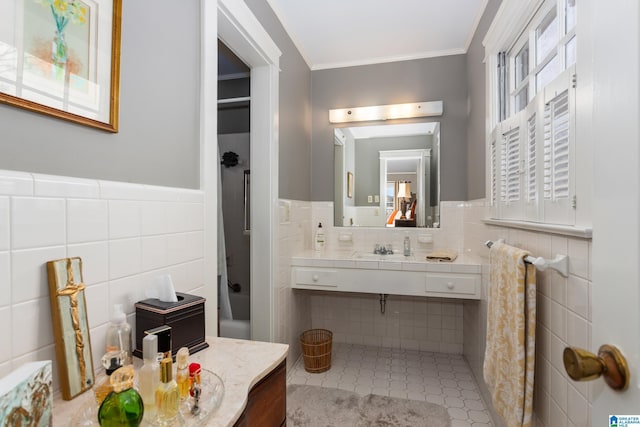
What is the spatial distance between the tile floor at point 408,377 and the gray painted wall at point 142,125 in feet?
5.81

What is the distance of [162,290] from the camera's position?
1.02 meters

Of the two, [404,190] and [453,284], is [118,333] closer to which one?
[453,284]

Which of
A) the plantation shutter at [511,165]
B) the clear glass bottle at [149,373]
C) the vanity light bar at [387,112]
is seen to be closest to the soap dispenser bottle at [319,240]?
the vanity light bar at [387,112]

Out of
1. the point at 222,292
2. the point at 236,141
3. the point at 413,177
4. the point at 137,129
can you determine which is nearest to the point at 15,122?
the point at 137,129

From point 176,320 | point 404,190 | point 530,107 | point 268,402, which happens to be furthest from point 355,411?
point 530,107

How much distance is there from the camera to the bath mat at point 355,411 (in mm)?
1775

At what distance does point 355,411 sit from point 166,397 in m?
1.54

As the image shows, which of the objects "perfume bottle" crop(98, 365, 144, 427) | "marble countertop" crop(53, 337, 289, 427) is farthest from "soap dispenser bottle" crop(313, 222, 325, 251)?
"perfume bottle" crop(98, 365, 144, 427)

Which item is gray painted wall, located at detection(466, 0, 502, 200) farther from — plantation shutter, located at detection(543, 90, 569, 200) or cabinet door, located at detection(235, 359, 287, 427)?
cabinet door, located at detection(235, 359, 287, 427)

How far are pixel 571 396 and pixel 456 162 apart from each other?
1.95 meters

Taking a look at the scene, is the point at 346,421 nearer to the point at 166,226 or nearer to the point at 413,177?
the point at 166,226

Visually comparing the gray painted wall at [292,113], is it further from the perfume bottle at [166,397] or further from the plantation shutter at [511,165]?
the perfume bottle at [166,397]

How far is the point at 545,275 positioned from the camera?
118 centimetres

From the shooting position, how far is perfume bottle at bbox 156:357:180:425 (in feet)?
2.15
